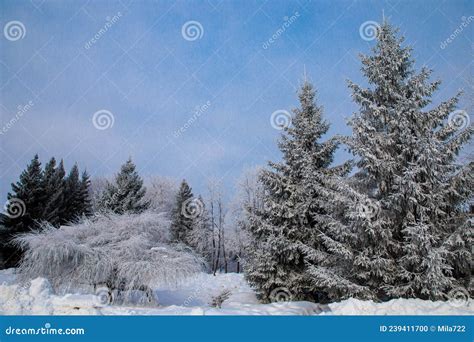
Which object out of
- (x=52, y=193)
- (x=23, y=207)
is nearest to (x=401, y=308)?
(x=23, y=207)

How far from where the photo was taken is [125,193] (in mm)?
18797

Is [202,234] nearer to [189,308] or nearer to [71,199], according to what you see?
[71,199]

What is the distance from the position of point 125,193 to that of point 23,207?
16.3 ft

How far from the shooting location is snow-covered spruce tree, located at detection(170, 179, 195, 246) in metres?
26.5

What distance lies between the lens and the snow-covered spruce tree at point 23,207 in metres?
17.2

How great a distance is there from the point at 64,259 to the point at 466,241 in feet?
33.3

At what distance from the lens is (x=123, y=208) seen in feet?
56.6

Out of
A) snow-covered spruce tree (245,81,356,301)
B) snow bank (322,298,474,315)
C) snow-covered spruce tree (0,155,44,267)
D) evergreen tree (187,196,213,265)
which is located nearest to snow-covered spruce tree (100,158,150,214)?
snow-covered spruce tree (0,155,44,267)

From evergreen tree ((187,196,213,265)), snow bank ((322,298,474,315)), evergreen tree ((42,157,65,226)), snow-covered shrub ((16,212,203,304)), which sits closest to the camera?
snow bank ((322,298,474,315))

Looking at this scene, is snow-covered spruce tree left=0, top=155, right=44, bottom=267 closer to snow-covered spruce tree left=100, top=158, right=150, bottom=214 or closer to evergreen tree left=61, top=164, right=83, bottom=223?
evergreen tree left=61, top=164, right=83, bottom=223

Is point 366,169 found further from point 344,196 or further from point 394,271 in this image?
point 394,271

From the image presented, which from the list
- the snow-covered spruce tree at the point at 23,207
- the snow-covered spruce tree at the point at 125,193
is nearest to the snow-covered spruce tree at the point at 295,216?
the snow-covered spruce tree at the point at 125,193

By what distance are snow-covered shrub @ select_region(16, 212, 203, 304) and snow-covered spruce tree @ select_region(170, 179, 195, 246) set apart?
15102 mm

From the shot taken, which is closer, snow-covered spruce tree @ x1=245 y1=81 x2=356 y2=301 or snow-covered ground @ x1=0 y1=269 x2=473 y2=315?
snow-covered ground @ x1=0 y1=269 x2=473 y2=315
